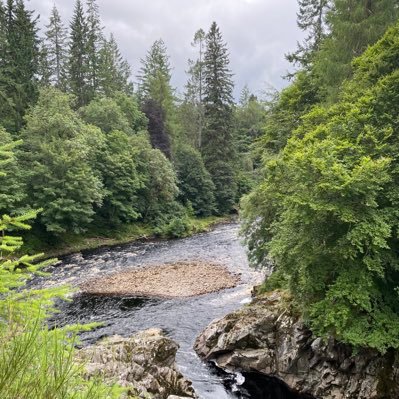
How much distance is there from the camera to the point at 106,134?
41.7 meters

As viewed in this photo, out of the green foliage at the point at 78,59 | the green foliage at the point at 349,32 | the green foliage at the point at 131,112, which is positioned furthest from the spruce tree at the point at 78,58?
the green foliage at the point at 349,32

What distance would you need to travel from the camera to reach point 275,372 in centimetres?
1338

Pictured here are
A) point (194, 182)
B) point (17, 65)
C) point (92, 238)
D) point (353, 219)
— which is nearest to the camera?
point (353, 219)

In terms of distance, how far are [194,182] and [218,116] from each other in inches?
422

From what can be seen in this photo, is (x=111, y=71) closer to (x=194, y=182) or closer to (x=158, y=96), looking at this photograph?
(x=158, y=96)

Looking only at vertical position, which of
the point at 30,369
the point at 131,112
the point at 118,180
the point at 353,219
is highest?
A: the point at 131,112

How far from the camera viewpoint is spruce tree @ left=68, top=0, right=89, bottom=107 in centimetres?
4859

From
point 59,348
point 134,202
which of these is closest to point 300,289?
point 59,348

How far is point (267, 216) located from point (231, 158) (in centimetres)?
3782

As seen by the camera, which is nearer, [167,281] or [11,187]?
[167,281]

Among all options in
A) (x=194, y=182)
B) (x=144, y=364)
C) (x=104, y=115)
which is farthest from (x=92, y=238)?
(x=144, y=364)

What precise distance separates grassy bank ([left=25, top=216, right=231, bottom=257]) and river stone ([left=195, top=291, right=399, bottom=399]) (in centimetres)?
1865

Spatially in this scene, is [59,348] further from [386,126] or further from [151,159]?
[151,159]

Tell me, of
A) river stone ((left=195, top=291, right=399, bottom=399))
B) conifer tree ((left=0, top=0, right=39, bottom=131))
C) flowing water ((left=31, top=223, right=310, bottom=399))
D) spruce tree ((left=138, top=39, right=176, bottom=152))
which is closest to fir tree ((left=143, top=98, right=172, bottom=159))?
spruce tree ((left=138, top=39, right=176, bottom=152))
